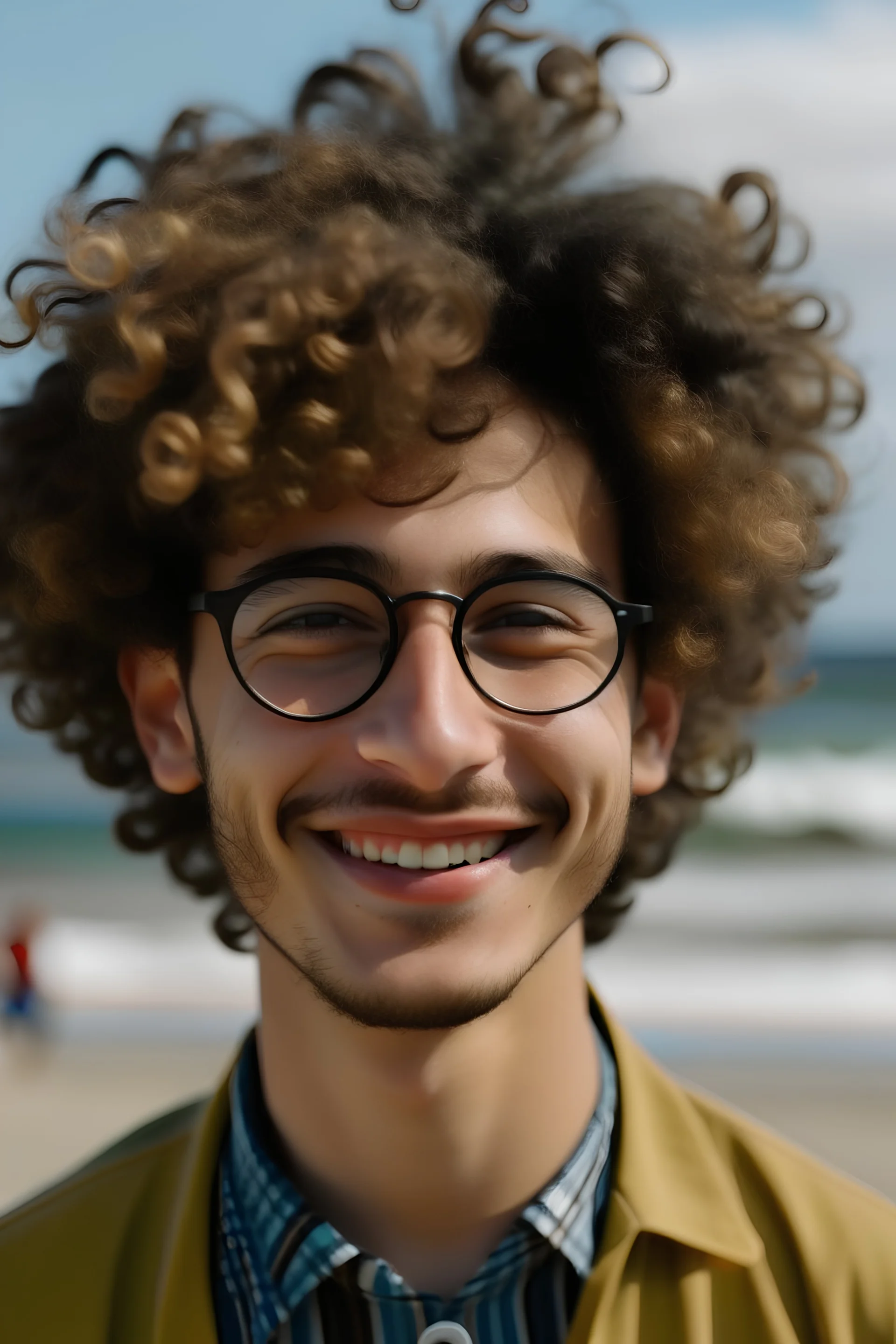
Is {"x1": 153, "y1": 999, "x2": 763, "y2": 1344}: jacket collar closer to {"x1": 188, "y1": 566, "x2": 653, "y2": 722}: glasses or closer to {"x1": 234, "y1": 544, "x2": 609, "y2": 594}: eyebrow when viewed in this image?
{"x1": 188, "y1": 566, "x2": 653, "y2": 722}: glasses

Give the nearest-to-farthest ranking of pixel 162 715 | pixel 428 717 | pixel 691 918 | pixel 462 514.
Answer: pixel 428 717 → pixel 462 514 → pixel 162 715 → pixel 691 918

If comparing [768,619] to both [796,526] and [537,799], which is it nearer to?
[796,526]

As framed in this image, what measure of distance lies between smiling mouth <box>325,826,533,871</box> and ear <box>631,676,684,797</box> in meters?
0.45

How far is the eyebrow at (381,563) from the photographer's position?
1.99 metres

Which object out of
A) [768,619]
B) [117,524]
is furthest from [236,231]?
[768,619]

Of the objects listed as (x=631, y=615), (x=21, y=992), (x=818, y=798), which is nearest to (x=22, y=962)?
(x=21, y=992)

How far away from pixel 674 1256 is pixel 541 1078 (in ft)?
1.05

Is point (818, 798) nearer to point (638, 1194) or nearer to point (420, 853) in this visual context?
point (638, 1194)

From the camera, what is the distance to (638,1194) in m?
2.10

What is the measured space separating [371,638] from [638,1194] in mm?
921

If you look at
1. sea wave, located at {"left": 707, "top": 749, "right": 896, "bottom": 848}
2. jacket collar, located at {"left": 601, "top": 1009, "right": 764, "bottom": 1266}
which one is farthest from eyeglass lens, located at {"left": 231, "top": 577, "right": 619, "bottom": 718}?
sea wave, located at {"left": 707, "top": 749, "right": 896, "bottom": 848}

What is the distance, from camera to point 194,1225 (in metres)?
2.14

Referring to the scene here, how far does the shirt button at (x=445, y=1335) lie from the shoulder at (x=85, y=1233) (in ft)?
1.58

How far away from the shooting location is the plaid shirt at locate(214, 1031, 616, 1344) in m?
2.05
